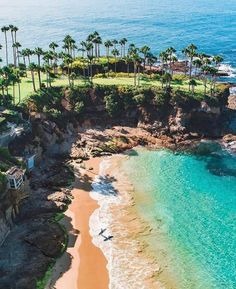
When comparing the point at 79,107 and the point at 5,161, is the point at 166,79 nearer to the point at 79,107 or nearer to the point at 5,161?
the point at 79,107

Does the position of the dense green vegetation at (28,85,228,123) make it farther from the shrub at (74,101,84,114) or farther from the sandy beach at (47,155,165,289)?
the sandy beach at (47,155,165,289)

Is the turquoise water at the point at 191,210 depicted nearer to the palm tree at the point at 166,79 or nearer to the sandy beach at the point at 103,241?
the sandy beach at the point at 103,241

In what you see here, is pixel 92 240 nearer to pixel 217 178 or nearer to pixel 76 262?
pixel 76 262

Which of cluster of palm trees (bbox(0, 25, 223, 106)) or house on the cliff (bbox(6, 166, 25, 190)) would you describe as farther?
cluster of palm trees (bbox(0, 25, 223, 106))

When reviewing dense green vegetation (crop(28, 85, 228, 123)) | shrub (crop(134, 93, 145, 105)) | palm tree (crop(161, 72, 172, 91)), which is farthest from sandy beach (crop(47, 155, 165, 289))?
palm tree (crop(161, 72, 172, 91))

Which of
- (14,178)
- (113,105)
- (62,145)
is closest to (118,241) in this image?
(14,178)

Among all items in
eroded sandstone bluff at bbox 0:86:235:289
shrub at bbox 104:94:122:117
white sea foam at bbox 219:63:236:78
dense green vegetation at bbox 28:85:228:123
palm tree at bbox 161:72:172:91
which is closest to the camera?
eroded sandstone bluff at bbox 0:86:235:289
